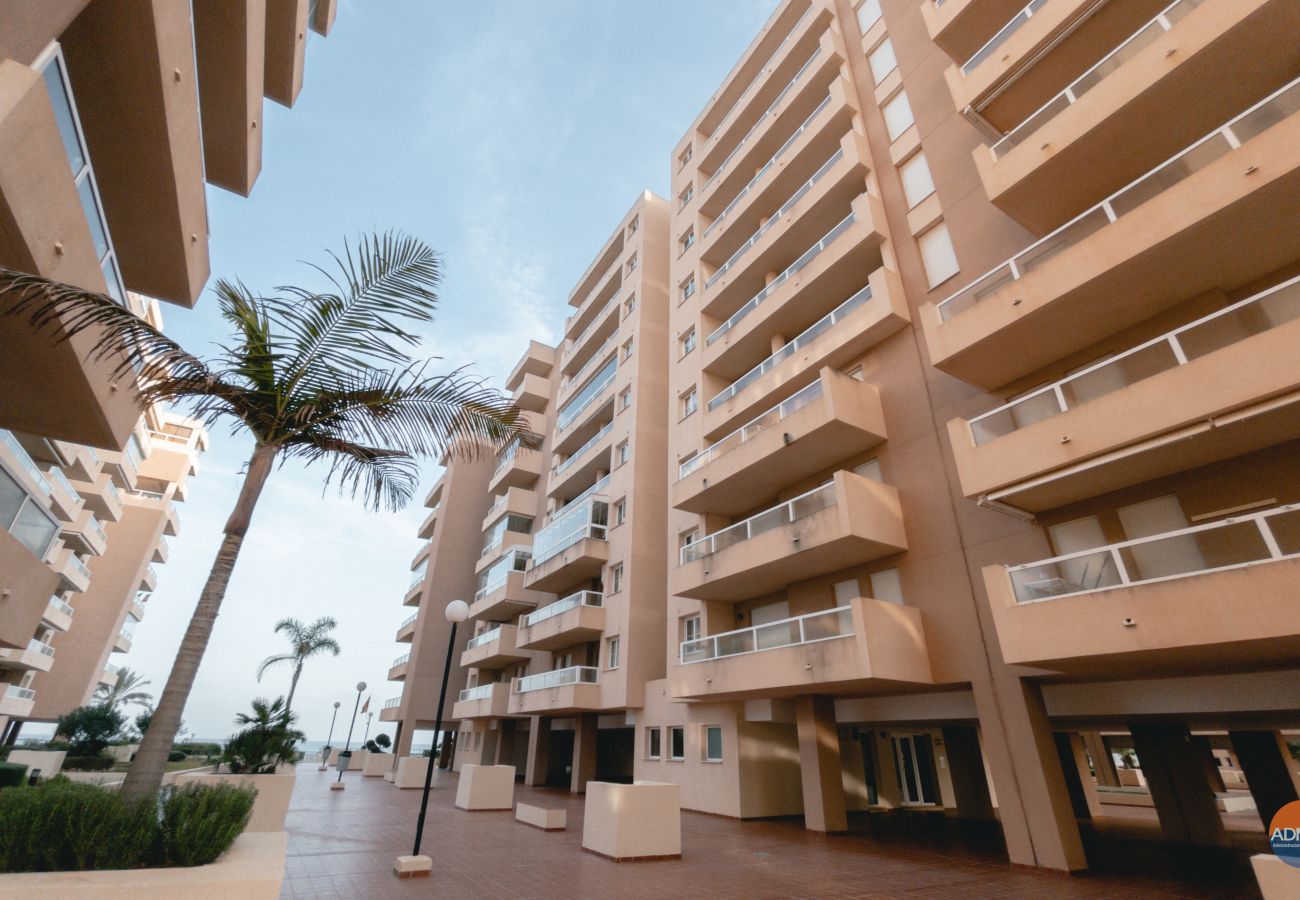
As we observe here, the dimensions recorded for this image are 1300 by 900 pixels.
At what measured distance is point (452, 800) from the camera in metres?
20.2

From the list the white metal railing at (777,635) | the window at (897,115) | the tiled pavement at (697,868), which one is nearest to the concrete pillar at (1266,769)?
the tiled pavement at (697,868)

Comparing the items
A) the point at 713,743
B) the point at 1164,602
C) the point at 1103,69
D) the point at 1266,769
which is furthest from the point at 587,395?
the point at 1266,769

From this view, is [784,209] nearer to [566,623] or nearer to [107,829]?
[566,623]

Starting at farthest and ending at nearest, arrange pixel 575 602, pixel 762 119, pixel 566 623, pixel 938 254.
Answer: pixel 575 602
pixel 566 623
pixel 762 119
pixel 938 254

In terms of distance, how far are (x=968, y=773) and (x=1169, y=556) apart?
1085 cm

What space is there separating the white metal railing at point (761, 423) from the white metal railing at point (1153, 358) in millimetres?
4584

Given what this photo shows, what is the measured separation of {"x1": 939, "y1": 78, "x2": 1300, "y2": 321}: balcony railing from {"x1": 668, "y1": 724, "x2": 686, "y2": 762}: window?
15239 millimetres

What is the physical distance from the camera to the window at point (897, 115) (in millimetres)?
18062

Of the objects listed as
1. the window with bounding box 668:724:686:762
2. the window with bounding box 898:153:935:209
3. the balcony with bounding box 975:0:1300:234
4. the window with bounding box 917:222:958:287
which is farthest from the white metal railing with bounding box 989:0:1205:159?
the window with bounding box 668:724:686:762

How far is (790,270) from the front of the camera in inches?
763

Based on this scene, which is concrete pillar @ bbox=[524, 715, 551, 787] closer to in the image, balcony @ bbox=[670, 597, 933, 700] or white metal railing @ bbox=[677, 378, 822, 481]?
balcony @ bbox=[670, 597, 933, 700]

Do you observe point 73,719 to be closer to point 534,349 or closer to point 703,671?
point 534,349

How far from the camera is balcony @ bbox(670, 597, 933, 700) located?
12758 mm

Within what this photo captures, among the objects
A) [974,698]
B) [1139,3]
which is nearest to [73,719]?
[974,698]
